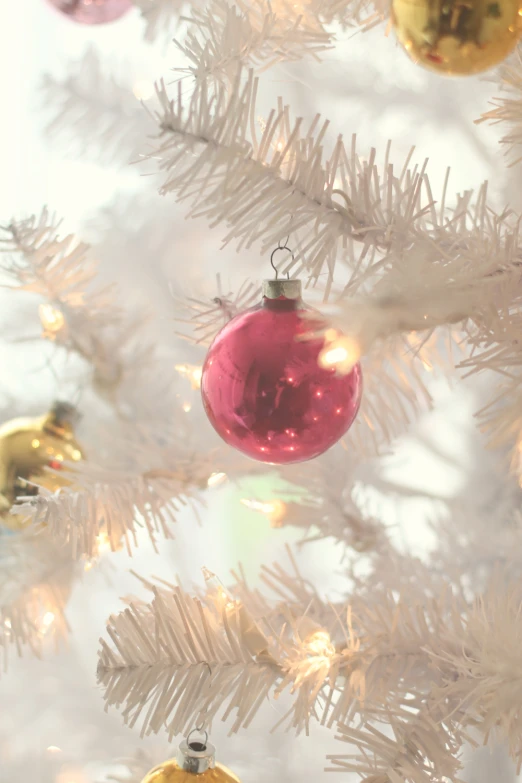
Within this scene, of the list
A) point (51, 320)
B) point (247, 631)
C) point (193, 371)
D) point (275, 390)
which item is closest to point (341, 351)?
point (275, 390)

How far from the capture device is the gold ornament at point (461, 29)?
1.11 feet

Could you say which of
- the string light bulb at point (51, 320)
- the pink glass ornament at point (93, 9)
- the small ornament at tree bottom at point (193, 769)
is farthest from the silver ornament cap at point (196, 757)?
the pink glass ornament at point (93, 9)

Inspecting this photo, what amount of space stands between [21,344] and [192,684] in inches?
17.7

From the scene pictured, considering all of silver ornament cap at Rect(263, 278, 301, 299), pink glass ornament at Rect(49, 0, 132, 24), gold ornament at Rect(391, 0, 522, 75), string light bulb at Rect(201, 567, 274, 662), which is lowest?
string light bulb at Rect(201, 567, 274, 662)

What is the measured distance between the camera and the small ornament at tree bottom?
50 centimetres

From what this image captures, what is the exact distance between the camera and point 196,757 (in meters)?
0.50

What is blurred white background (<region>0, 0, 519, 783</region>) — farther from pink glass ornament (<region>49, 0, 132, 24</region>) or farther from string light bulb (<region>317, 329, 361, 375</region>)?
string light bulb (<region>317, 329, 361, 375</region>)

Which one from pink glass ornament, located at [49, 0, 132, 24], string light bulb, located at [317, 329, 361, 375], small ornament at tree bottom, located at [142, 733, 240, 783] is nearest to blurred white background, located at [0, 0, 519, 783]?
pink glass ornament, located at [49, 0, 132, 24]


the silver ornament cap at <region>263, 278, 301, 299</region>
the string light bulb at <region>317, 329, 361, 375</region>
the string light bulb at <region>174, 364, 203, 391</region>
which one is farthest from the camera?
the string light bulb at <region>174, 364, 203, 391</region>

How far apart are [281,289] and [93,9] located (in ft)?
1.09

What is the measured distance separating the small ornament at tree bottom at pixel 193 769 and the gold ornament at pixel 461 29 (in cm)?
42

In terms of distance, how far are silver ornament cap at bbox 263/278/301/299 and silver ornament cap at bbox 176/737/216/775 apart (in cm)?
29

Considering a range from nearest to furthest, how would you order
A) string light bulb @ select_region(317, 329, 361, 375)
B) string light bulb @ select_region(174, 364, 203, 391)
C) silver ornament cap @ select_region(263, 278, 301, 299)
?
string light bulb @ select_region(317, 329, 361, 375)
silver ornament cap @ select_region(263, 278, 301, 299)
string light bulb @ select_region(174, 364, 203, 391)

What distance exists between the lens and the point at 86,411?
0.76 metres
